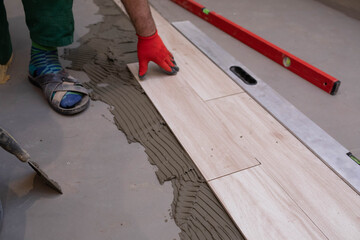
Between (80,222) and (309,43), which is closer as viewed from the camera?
(80,222)

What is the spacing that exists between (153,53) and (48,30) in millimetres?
494

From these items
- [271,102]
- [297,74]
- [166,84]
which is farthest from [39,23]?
[297,74]

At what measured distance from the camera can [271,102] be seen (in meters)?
1.39

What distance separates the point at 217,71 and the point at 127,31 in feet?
2.51

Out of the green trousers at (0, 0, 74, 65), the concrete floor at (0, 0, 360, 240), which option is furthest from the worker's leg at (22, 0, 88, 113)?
the concrete floor at (0, 0, 360, 240)

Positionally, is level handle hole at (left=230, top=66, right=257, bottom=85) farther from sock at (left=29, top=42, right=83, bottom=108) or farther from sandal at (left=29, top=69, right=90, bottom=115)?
sock at (left=29, top=42, right=83, bottom=108)

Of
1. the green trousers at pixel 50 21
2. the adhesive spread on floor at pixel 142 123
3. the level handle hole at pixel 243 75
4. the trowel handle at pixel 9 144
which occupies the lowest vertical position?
the adhesive spread on floor at pixel 142 123

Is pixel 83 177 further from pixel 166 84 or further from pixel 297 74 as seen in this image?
pixel 297 74

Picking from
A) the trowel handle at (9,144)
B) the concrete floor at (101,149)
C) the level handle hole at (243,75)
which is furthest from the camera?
the level handle hole at (243,75)

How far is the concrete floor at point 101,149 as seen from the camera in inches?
35.4

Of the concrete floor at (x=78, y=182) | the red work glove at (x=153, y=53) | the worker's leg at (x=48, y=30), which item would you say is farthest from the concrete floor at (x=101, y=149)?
the red work glove at (x=153, y=53)

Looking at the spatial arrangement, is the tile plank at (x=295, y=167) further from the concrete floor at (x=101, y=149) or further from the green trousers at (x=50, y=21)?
the green trousers at (x=50, y=21)

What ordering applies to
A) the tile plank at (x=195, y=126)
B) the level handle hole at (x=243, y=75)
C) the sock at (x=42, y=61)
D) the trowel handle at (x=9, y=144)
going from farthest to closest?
the level handle hole at (x=243, y=75) < the sock at (x=42, y=61) < the tile plank at (x=195, y=126) < the trowel handle at (x=9, y=144)

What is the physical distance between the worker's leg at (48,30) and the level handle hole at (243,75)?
832mm
